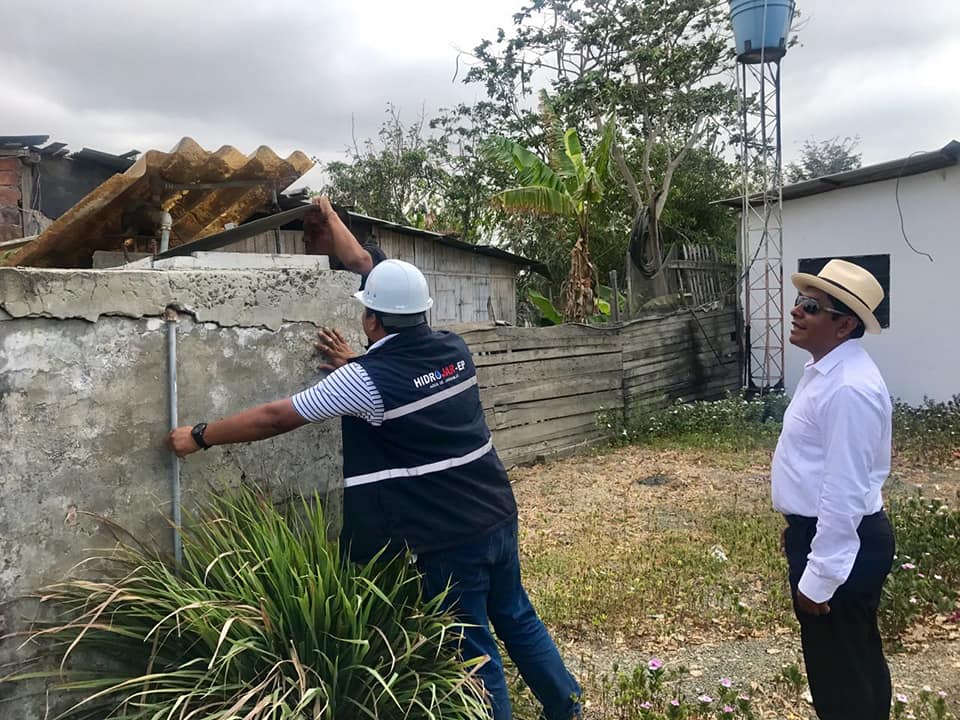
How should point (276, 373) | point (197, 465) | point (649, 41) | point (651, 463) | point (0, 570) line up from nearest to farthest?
point (0, 570) → point (197, 465) → point (276, 373) → point (651, 463) → point (649, 41)

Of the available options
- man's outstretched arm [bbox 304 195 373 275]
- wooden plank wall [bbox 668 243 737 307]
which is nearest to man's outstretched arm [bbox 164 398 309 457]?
man's outstretched arm [bbox 304 195 373 275]

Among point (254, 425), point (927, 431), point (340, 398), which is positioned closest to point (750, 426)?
point (927, 431)

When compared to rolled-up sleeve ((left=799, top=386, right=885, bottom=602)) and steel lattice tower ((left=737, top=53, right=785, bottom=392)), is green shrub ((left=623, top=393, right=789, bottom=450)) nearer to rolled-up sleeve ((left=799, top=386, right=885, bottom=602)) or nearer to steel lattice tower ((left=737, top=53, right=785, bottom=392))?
steel lattice tower ((left=737, top=53, right=785, bottom=392))

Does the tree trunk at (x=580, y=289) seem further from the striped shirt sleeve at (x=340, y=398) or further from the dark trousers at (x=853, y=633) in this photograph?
the striped shirt sleeve at (x=340, y=398)

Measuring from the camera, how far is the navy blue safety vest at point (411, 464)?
2645mm

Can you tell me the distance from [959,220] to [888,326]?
1775mm

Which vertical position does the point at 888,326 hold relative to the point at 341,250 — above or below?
below

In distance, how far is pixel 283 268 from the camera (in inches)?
128

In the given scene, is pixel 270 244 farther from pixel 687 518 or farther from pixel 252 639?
pixel 252 639

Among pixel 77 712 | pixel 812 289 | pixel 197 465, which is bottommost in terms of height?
pixel 77 712

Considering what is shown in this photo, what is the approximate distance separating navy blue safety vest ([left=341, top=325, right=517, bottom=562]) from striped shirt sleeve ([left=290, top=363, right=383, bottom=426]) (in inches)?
1.4

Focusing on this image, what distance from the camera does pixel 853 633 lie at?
2.62m

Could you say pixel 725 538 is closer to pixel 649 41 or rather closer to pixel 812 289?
pixel 812 289

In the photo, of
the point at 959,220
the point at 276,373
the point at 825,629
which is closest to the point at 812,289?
the point at 825,629
